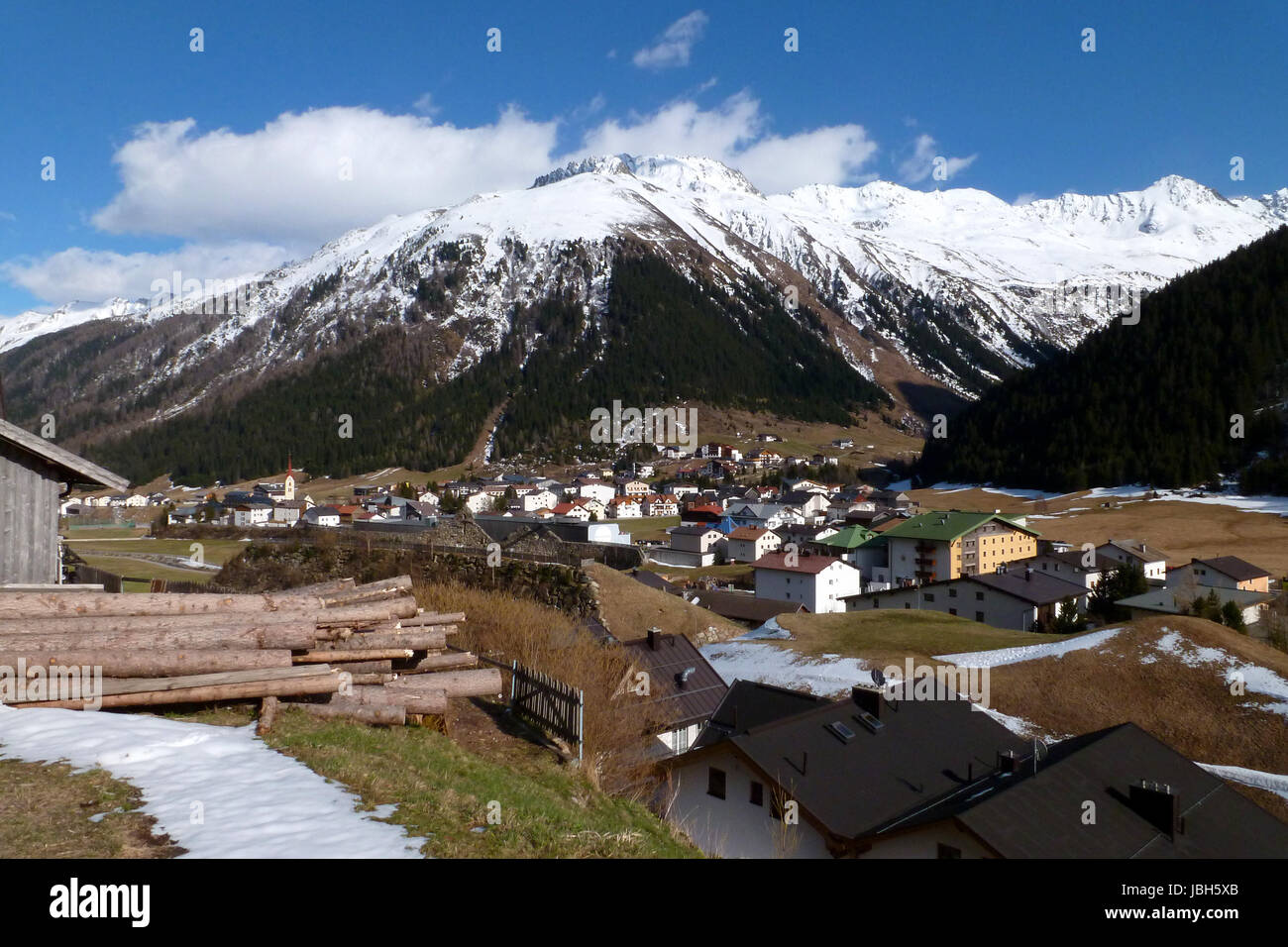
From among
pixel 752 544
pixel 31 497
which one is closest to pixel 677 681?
pixel 31 497

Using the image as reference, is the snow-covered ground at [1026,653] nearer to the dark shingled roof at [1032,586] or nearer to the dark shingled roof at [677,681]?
the dark shingled roof at [677,681]

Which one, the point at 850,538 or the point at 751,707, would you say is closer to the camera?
the point at 751,707

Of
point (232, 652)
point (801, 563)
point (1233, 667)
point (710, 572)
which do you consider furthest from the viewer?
point (710, 572)

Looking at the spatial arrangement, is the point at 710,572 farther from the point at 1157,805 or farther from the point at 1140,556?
the point at 1157,805

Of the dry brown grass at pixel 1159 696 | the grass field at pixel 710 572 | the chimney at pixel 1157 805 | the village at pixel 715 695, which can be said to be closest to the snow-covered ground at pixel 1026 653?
the village at pixel 715 695

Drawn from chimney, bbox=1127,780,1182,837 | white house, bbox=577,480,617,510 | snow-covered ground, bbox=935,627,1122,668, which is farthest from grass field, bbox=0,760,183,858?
white house, bbox=577,480,617,510

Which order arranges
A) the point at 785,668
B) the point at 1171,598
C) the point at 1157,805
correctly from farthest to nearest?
the point at 1171,598, the point at 785,668, the point at 1157,805

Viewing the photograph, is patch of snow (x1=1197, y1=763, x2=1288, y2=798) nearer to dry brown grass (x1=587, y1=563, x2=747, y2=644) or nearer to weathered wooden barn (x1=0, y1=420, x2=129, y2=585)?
dry brown grass (x1=587, y1=563, x2=747, y2=644)

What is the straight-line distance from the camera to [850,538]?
311 feet

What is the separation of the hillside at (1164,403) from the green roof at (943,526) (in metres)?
55.5

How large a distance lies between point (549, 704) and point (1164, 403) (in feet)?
527

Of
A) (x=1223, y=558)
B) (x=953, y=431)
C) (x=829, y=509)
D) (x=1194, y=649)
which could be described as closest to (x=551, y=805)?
(x=1194, y=649)

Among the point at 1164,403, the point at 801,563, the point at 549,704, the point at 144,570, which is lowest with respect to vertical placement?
the point at 801,563
